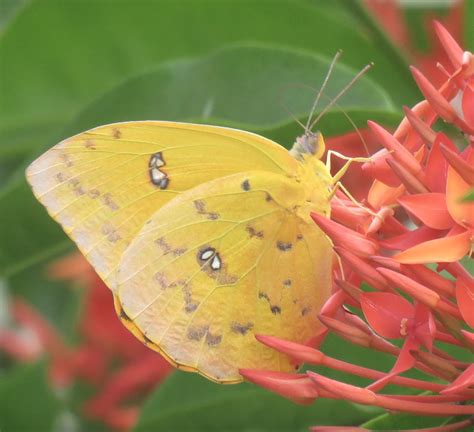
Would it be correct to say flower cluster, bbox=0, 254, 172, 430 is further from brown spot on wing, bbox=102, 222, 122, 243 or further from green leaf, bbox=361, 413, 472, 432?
green leaf, bbox=361, 413, 472, 432

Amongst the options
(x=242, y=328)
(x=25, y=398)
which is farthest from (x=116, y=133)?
(x=25, y=398)

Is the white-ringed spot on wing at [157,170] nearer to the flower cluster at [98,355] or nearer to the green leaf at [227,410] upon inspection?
the green leaf at [227,410]

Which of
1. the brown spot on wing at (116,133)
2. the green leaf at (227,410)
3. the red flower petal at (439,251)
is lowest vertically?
the green leaf at (227,410)

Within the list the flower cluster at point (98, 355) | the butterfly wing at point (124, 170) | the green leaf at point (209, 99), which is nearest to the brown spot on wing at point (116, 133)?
the butterfly wing at point (124, 170)

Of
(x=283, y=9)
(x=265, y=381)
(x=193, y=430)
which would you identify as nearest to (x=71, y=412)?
(x=193, y=430)

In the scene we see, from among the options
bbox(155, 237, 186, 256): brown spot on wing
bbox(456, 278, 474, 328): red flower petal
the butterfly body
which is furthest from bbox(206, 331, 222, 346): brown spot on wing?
bbox(456, 278, 474, 328): red flower petal

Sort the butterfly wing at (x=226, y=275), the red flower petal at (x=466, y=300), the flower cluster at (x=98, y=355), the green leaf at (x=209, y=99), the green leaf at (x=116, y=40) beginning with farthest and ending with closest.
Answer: the flower cluster at (x=98, y=355) → the green leaf at (x=116, y=40) → the green leaf at (x=209, y=99) → the butterfly wing at (x=226, y=275) → the red flower petal at (x=466, y=300)

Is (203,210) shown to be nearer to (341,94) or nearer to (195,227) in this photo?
(195,227)

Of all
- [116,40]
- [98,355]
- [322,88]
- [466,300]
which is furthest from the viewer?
[98,355]
